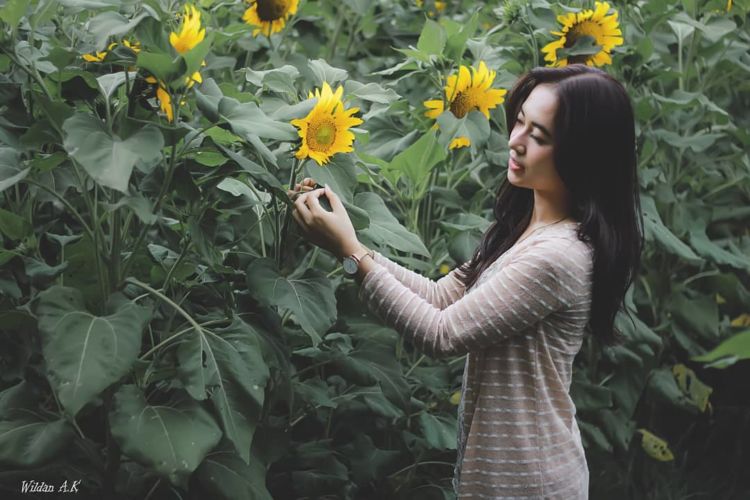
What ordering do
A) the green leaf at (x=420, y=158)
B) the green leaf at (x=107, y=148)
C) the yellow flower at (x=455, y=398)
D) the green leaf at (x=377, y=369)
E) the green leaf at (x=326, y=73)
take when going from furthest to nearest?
the yellow flower at (x=455, y=398), the green leaf at (x=420, y=158), the green leaf at (x=377, y=369), the green leaf at (x=326, y=73), the green leaf at (x=107, y=148)

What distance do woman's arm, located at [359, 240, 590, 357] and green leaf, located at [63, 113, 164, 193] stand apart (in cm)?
45

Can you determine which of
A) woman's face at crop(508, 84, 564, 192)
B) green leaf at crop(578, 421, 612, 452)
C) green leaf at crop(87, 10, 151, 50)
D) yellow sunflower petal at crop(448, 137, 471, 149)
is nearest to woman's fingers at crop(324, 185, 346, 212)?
woman's face at crop(508, 84, 564, 192)

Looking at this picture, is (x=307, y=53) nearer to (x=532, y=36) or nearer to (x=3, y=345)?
(x=532, y=36)

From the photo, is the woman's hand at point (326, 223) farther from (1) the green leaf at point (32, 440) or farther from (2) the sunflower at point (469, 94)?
(2) the sunflower at point (469, 94)

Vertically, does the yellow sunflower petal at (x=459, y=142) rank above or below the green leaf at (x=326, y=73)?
below

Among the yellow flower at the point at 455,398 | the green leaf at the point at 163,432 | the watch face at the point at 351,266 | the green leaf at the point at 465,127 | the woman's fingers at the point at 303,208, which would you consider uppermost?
the woman's fingers at the point at 303,208

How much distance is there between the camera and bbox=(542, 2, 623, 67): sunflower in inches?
104

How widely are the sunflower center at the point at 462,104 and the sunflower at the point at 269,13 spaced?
0.52 metres

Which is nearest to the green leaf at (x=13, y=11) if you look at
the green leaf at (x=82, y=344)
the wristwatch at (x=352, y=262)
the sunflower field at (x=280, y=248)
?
the sunflower field at (x=280, y=248)

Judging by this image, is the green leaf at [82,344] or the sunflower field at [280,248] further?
the sunflower field at [280,248]

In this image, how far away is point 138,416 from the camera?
1755mm

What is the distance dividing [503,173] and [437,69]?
1.42 feet

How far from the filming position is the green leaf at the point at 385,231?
2027 millimetres

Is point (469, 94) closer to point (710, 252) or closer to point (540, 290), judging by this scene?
point (540, 290)
